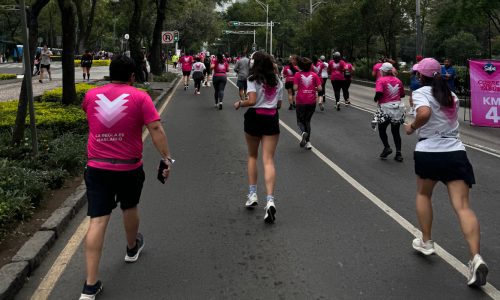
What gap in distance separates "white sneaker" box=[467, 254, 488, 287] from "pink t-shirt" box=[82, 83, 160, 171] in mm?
2616

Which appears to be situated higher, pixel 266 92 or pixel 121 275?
pixel 266 92

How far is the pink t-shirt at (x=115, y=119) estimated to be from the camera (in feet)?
12.9

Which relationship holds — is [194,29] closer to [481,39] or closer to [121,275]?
[481,39]

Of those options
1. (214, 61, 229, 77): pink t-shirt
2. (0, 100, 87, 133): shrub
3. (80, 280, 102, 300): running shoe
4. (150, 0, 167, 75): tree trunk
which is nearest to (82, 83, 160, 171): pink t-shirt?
(80, 280, 102, 300): running shoe

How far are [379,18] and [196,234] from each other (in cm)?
3082

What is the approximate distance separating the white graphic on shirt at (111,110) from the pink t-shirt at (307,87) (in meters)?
6.83

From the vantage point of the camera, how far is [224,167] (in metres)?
8.72

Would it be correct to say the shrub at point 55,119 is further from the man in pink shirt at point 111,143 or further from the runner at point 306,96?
the man in pink shirt at point 111,143

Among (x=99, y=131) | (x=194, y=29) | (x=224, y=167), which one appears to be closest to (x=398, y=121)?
(x=224, y=167)

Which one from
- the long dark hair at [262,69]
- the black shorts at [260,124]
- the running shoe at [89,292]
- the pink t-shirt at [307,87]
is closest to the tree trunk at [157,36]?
the pink t-shirt at [307,87]

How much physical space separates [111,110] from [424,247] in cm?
293

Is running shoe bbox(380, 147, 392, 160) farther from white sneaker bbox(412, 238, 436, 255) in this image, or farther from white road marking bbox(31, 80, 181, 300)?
white road marking bbox(31, 80, 181, 300)

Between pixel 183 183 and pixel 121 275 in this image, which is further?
pixel 183 183

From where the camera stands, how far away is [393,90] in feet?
30.8
